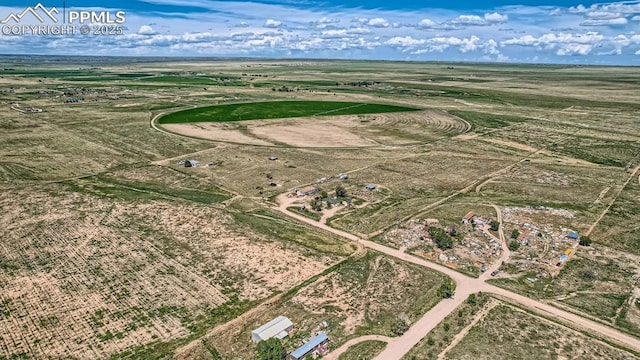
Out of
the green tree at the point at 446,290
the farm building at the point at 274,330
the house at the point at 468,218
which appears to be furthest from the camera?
the house at the point at 468,218

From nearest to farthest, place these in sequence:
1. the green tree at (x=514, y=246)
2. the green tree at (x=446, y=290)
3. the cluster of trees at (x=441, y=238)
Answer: the green tree at (x=446, y=290), the green tree at (x=514, y=246), the cluster of trees at (x=441, y=238)

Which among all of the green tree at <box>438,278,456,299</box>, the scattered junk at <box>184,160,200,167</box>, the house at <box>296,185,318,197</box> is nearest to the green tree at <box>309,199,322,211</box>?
the house at <box>296,185,318,197</box>

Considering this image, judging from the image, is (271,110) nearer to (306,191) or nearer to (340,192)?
(306,191)

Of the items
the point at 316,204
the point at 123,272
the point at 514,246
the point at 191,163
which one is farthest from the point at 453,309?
the point at 191,163

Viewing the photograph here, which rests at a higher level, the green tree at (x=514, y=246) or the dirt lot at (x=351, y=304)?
the green tree at (x=514, y=246)

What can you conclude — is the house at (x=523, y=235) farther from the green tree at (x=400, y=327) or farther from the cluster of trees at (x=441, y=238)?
the green tree at (x=400, y=327)

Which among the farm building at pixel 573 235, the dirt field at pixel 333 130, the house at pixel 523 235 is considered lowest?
the house at pixel 523 235

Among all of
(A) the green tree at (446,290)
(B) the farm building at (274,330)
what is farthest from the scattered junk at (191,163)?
(A) the green tree at (446,290)

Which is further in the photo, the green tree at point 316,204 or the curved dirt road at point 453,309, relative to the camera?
the green tree at point 316,204
